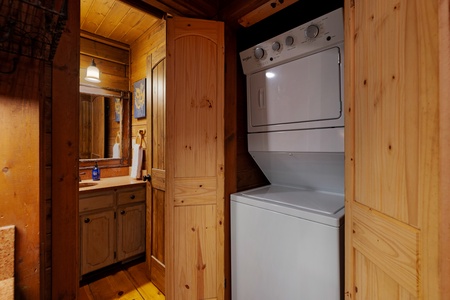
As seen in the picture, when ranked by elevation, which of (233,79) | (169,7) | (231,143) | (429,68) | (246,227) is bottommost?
(246,227)

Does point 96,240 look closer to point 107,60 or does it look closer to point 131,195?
point 131,195

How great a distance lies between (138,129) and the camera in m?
2.61

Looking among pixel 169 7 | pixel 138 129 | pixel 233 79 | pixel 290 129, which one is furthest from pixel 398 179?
pixel 138 129

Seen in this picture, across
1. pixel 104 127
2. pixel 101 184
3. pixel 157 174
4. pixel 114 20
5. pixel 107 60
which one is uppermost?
pixel 114 20

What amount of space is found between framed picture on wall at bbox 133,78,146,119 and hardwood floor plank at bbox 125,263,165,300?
5.45 ft

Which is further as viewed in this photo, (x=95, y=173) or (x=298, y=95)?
(x=95, y=173)

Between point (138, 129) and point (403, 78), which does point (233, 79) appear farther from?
point (138, 129)

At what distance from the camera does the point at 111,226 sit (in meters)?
2.08

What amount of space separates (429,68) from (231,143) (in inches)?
43.9

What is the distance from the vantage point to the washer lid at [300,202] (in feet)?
3.35

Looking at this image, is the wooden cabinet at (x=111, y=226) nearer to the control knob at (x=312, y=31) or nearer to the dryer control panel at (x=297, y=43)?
the dryer control panel at (x=297, y=43)

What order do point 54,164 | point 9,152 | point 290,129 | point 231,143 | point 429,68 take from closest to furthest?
1. point 429,68
2. point 9,152
3. point 54,164
4. point 290,129
5. point 231,143

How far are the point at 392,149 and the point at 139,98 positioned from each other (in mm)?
2511

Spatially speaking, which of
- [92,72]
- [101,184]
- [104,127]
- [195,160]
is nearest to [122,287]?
[101,184]
